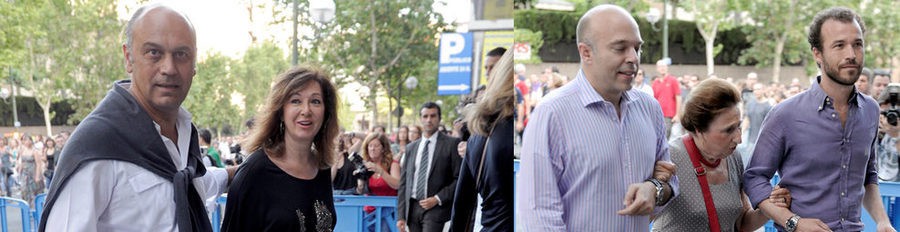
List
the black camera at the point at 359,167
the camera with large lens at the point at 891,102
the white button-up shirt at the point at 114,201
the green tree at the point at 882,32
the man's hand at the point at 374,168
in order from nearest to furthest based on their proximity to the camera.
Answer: the white button-up shirt at the point at 114,201 < the camera with large lens at the point at 891,102 < the black camera at the point at 359,167 < the man's hand at the point at 374,168 < the green tree at the point at 882,32

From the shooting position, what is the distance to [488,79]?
2479 millimetres

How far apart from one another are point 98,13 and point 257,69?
497 millimetres

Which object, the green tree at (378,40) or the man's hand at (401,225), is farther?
the man's hand at (401,225)

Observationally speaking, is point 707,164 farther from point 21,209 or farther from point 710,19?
point 21,209

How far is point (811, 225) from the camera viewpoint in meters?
2.39

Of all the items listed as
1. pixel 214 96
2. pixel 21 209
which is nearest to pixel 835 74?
pixel 214 96

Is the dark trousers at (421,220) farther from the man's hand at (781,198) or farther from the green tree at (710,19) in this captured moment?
the green tree at (710,19)

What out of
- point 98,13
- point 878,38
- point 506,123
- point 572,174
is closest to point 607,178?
point 572,174

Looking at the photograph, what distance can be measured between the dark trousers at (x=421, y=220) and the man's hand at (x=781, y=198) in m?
1.06

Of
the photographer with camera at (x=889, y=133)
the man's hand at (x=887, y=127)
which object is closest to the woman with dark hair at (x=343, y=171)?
the photographer with camera at (x=889, y=133)

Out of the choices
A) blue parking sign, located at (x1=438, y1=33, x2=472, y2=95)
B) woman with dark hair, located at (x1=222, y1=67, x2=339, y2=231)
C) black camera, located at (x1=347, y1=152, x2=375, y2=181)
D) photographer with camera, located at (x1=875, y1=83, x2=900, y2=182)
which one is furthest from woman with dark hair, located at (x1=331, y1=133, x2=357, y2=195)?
photographer with camera, located at (x1=875, y1=83, x2=900, y2=182)

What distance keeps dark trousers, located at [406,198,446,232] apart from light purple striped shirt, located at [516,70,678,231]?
1149mm

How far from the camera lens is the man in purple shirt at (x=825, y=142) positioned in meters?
2.33

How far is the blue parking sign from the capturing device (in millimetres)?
2709
